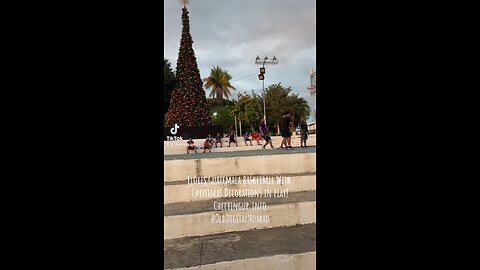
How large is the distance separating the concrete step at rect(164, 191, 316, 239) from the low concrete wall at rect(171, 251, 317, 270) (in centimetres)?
48

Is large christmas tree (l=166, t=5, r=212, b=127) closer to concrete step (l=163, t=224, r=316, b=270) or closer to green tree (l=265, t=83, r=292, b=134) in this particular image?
green tree (l=265, t=83, r=292, b=134)

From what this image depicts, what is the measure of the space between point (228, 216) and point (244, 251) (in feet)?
1.35

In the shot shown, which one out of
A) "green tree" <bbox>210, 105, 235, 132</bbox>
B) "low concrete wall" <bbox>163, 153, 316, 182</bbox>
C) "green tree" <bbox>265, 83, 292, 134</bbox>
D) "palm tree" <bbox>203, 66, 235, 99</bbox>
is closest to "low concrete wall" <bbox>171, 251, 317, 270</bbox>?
"low concrete wall" <bbox>163, 153, 316, 182</bbox>

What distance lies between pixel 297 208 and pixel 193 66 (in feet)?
36.8

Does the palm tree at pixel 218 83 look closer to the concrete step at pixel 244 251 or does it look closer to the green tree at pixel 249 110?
the green tree at pixel 249 110

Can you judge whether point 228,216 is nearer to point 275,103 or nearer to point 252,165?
point 252,165

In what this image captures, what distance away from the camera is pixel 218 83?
2606cm
